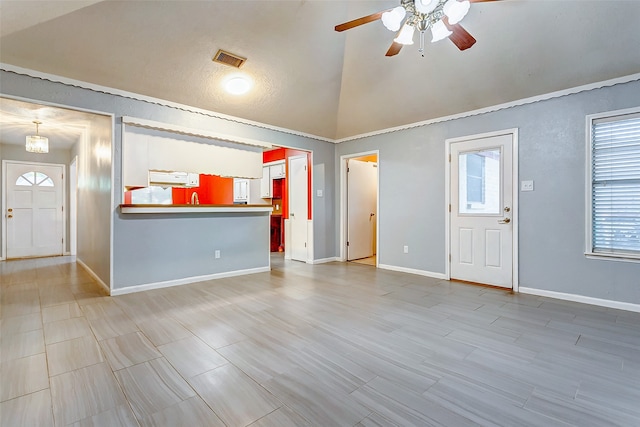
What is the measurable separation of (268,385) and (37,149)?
217 inches

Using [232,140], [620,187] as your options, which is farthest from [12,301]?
[620,187]

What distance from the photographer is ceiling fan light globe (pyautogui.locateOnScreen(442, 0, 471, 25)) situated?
213 cm

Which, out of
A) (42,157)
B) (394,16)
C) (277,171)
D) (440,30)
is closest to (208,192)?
(277,171)

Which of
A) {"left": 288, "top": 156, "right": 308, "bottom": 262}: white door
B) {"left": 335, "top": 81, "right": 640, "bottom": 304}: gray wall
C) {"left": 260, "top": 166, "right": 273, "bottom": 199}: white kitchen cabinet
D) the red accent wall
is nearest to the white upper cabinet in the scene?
{"left": 260, "top": 166, "right": 273, "bottom": 199}: white kitchen cabinet

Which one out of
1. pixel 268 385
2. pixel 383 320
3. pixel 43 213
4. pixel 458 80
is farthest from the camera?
pixel 43 213

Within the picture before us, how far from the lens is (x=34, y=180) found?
6336mm

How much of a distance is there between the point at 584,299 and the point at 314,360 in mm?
3216

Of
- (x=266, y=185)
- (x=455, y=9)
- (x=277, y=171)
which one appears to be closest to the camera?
(x=455, y=9)

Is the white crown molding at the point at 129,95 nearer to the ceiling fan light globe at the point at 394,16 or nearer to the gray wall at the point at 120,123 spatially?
the gray wall at the point at 120,123

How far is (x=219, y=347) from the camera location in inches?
88.1

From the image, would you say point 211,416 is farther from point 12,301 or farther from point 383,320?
point 12,301

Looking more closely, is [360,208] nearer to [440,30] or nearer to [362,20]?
[440,30]

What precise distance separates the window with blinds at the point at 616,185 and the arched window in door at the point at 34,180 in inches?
371

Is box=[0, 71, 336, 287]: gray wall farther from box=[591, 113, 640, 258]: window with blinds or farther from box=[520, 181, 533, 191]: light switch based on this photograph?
box=[591, 113, 640, 258]: window with blinds
